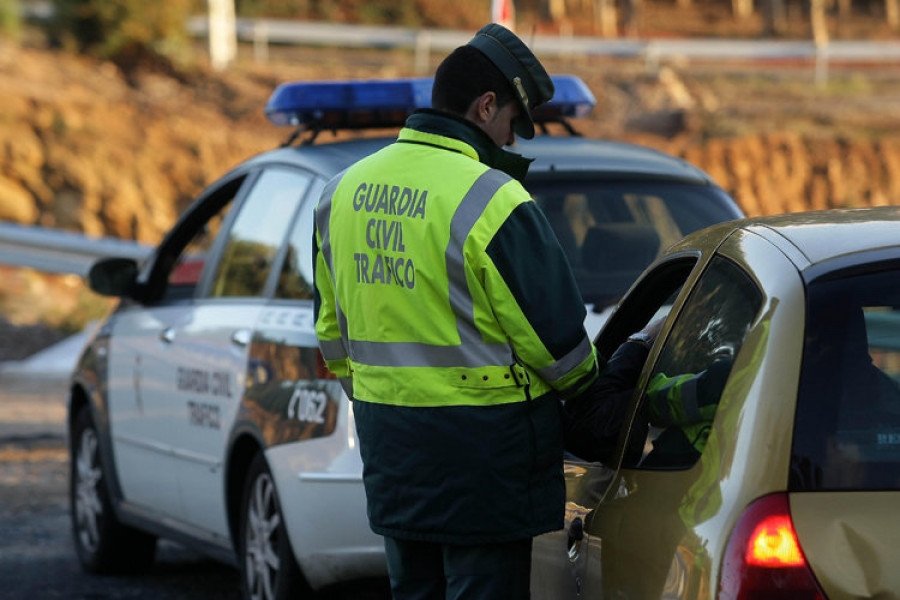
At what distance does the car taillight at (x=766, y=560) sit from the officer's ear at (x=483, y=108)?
125cm

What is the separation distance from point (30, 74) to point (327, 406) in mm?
23773

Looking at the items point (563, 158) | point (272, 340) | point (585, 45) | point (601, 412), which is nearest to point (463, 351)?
point (601, 412)

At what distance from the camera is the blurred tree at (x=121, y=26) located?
98.2 feet

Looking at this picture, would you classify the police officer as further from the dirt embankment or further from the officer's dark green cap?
the dirt embankment

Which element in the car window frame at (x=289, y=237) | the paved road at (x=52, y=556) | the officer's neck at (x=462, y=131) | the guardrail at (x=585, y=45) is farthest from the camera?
the guardrail at (x=585, y=45)

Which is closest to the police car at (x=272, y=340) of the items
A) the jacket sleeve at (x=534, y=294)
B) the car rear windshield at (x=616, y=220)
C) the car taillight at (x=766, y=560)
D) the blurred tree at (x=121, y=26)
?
the car rear windshield at (x=616, y=220)

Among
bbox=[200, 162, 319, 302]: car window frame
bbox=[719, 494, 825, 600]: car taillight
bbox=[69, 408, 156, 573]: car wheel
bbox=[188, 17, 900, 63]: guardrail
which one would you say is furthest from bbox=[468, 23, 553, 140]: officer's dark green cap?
bbox=[188, 17, 900, 63]: guardrail

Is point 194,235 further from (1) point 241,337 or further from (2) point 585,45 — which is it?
(2) point 585,45

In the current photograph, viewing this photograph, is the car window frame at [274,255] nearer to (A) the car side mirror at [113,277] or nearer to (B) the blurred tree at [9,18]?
(A) the car side mirror at [113,277]

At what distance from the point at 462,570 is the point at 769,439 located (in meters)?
0.90

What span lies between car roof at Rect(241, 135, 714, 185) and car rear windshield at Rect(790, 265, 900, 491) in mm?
2737

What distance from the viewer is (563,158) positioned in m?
5.80

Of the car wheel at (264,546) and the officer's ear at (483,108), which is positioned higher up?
the officer's ear at (483,108)

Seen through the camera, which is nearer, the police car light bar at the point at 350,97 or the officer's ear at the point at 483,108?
the officer's ear at the point at 483,108
